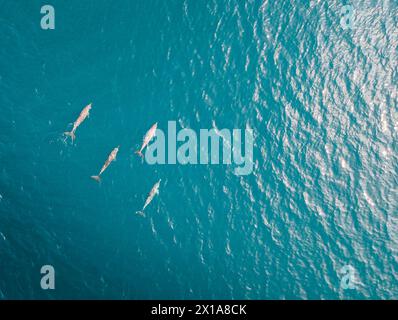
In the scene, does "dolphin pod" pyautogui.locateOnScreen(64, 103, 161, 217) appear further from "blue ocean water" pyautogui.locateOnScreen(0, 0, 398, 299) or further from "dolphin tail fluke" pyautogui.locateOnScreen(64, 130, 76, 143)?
"blue ocean water" pyautogui.locateOnScreen(0, 0, 398, 299)

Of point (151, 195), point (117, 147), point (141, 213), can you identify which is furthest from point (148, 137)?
point (141, 213)

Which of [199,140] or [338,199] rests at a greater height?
[199,140]

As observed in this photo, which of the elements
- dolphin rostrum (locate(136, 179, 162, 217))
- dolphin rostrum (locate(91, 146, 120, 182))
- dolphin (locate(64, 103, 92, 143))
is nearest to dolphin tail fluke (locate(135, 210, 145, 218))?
dolphin rostrum (locate(136, 179, 162, 217))

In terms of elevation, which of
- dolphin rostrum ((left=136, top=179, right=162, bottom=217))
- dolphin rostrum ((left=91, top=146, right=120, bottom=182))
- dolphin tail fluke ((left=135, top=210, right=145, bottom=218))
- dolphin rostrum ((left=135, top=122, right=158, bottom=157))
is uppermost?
dolphin rostrum ((left=135, top=122, right=158, bottom=157))

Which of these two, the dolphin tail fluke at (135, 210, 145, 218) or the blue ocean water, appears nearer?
the blue ocean water

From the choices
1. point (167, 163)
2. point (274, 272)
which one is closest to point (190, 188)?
point (167, 163)

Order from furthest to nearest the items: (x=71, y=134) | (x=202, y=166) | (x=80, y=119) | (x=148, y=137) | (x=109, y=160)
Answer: (x=202, y=166) < (x=148, y=137) < (x=109, y=160) < (x=71, y=134) < (x=80, y=119)

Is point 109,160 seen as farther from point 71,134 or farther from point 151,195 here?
point 151,195

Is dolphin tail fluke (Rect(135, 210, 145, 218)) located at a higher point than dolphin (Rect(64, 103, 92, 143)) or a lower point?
lower

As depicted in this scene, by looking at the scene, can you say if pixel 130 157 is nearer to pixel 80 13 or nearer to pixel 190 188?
pixel 190 188
